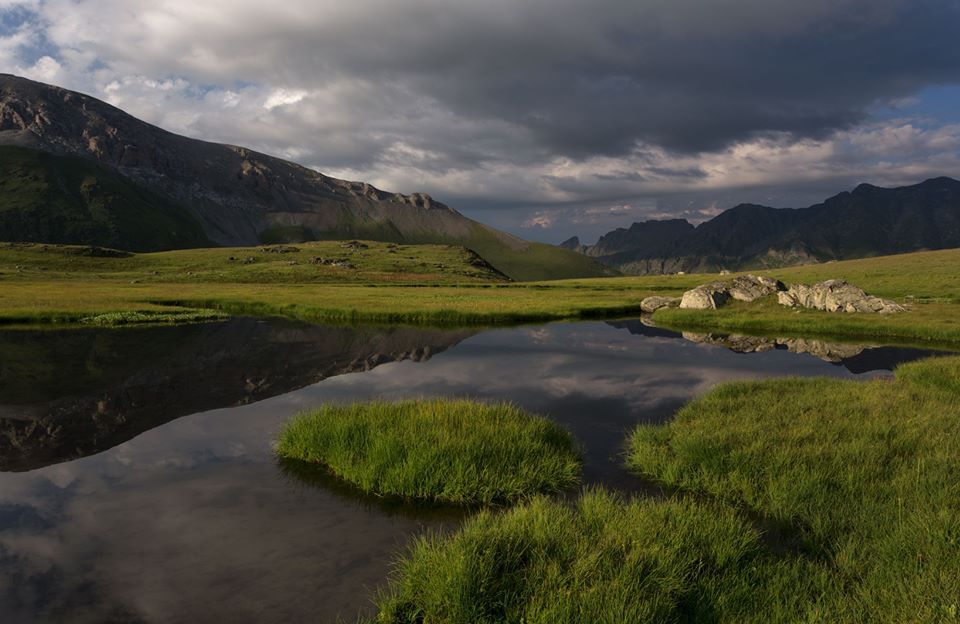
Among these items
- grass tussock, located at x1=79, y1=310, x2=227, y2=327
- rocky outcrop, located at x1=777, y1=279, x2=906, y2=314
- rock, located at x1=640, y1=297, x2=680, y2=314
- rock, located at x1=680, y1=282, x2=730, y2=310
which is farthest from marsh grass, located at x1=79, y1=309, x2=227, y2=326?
rocky outcrop, located at x1=777, y1=279, x2=906, y2=314

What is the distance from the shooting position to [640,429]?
1739 centimetres

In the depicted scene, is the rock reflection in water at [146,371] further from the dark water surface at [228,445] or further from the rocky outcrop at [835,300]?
the rocky outcrop at [835,300]

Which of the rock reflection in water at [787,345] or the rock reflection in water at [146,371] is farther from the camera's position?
the rock reflection in water at [787,345]

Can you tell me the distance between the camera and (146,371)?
29016 mm

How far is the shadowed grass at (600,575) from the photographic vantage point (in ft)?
23.1

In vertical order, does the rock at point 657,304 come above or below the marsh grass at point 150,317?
above

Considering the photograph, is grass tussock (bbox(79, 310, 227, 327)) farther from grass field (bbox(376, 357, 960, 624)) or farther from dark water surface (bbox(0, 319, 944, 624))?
grass field (bbox(376, 357, 960, 624))

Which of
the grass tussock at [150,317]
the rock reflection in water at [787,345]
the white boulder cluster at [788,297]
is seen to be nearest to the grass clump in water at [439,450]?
the rock reflection in water at [787,345]

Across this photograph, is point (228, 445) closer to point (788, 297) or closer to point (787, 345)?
point (787, 345)

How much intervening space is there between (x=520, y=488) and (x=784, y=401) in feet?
43.2

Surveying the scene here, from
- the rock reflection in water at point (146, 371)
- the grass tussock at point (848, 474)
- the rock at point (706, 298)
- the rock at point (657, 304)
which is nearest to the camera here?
the grass tussock at point (848, 474)

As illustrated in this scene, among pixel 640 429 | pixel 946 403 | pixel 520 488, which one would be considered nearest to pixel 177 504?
pixel 520 488

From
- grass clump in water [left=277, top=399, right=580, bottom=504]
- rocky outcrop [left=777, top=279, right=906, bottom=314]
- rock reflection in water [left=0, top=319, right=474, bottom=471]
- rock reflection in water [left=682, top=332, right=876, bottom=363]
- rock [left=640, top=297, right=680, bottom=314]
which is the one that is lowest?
rock reflection in water [left=0, top=319, right=474, bottom=471]

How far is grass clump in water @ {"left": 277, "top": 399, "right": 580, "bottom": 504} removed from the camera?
12570 mm
